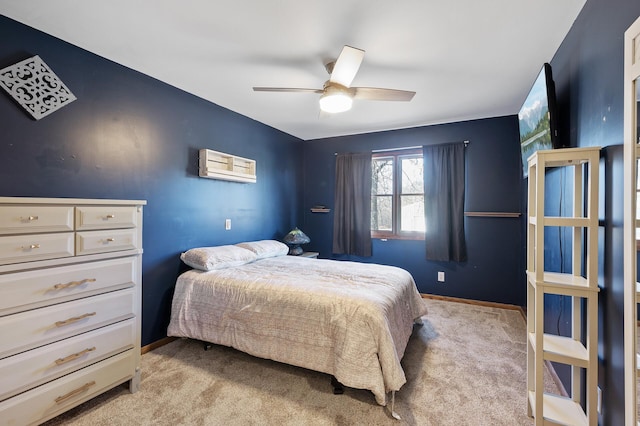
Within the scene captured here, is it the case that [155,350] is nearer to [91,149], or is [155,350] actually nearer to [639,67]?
[91,149]

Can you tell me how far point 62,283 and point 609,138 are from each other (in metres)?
2.91

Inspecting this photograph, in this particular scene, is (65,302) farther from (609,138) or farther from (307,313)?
(609,138)

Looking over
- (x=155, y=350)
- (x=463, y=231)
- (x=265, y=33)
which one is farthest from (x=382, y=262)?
(x=265, y=33)

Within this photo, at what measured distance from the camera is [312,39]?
1.91m

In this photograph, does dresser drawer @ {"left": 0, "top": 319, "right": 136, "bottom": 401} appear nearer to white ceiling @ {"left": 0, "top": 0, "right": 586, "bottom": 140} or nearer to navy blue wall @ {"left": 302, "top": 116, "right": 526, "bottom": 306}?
white ceiling @ {"left": 0, "top": 0, "right": 586, "bottom": 140}

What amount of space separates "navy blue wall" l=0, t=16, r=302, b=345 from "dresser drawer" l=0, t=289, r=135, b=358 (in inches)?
27.3

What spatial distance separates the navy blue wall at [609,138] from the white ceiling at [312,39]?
383mm

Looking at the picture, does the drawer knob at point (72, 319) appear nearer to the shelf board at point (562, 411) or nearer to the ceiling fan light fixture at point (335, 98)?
the ceiling fan light fixture at point (335, 98)

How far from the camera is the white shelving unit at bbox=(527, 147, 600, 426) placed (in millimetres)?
1282

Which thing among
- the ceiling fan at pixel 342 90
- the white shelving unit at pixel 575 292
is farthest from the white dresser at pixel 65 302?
the white shelving unit at pixel 575 292

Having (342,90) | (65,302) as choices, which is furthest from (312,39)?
(65,302)

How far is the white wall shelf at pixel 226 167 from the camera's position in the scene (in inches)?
114

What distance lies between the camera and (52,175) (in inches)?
74.9

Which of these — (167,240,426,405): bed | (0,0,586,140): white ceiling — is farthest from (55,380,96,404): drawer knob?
(0,0,586,140): white ceiling
